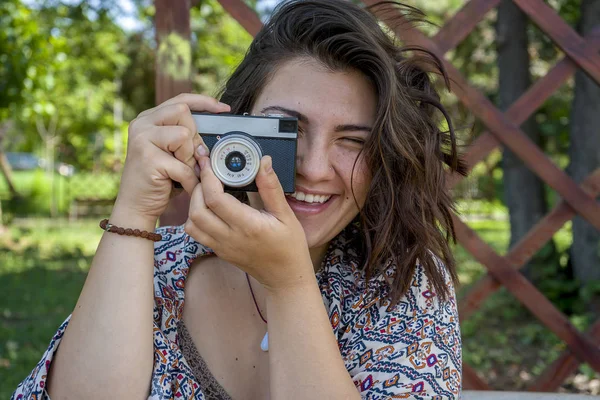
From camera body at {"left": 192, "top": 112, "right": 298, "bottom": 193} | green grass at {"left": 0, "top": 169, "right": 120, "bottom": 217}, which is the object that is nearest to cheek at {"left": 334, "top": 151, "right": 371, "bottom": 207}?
camera body at {"left": 192, "top": 112, "right": 298, "bottom": 193}

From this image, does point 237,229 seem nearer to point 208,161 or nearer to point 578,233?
point 208,161

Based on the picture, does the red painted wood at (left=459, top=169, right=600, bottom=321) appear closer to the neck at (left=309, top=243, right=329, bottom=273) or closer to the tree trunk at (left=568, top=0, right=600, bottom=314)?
the neck at (left=309, top=243, right=329, bottom=273)

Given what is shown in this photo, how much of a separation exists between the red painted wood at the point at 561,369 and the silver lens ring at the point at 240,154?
1.89 metres

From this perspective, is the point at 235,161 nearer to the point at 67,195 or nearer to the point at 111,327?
the point at 111,327

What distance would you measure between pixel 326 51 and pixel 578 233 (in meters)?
3.41

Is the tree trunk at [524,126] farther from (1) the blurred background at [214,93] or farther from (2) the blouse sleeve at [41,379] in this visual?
(2) the blouse sleeve at [41,379]

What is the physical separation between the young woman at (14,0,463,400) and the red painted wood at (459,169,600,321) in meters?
0.83

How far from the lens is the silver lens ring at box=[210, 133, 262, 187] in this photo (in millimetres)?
1284

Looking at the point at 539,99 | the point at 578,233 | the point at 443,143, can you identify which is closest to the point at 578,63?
the point at 539,99

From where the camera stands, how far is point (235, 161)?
1.31 meters

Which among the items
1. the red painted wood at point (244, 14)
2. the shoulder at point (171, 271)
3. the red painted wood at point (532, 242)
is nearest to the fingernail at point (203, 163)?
the shoulder at point (171, 271)

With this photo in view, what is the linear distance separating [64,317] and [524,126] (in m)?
4.07

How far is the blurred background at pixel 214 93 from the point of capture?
4180 millimetres

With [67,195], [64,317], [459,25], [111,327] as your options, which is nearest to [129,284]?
[111,327]
